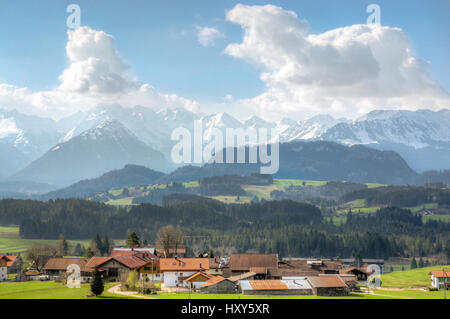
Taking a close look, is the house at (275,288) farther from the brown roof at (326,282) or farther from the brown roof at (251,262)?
the brown roof at (251,262)

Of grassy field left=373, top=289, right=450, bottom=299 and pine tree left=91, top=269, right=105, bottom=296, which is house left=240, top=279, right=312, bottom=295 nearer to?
grassy field left=373, top=289, right=450, bottom=299

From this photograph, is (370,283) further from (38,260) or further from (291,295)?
(38,260)

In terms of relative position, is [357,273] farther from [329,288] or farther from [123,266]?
[123,266]

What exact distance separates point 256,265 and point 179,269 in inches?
671

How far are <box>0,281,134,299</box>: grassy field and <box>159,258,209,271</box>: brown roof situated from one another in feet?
40.6

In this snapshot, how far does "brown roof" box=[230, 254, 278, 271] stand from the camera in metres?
114

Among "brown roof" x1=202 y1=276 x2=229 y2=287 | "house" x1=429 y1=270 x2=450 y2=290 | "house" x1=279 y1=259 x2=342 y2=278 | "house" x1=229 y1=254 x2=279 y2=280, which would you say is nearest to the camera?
"brown roof" x1=202 y1=276 x2=229 y2=287

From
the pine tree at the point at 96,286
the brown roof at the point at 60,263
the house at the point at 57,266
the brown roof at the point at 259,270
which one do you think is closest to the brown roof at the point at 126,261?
the house at the point at 57,266

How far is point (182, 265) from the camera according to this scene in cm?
10806

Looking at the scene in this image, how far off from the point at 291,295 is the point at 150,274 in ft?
110

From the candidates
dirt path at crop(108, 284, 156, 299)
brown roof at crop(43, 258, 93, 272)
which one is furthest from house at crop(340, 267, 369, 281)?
brown roof at crop(43, 258, 93, 272)

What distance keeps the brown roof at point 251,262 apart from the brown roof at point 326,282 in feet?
56.6
